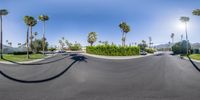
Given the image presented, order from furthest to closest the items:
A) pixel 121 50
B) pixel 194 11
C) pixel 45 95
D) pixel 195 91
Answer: pixel 121 50, pixel 194 11, pixel 195 91, pixel 45 95

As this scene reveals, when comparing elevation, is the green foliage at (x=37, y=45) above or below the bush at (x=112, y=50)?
above

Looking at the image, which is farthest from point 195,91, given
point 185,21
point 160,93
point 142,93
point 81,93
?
point 185,21

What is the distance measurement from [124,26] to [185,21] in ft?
77.5

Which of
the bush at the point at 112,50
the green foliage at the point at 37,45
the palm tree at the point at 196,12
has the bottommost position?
the bush at the point at 112,50

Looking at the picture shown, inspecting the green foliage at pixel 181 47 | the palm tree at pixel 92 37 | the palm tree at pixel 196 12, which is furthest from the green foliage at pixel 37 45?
the palm tree at pixel 196 12

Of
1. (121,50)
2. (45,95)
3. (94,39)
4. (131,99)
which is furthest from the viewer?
→ (94,39)

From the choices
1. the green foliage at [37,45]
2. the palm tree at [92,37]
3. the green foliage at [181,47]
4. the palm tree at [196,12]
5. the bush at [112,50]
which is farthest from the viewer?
the palm tree at [92,37]

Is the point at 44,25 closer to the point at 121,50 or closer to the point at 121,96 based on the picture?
the point at 121,50

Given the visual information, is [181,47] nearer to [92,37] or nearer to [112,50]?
[112,50]

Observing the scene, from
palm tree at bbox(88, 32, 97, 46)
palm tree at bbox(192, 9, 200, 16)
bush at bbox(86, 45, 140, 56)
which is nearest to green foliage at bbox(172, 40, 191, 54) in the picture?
bush at bbox(86, 45, 140, 56)

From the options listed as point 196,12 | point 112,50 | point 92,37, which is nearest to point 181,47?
point 196,12

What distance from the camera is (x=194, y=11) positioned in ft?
192

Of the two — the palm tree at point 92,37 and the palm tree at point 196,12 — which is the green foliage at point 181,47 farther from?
the palm tree at point 92,37

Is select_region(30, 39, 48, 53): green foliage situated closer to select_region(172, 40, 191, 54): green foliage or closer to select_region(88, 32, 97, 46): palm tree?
select_region(88, 32, 97, 46): palm tree
